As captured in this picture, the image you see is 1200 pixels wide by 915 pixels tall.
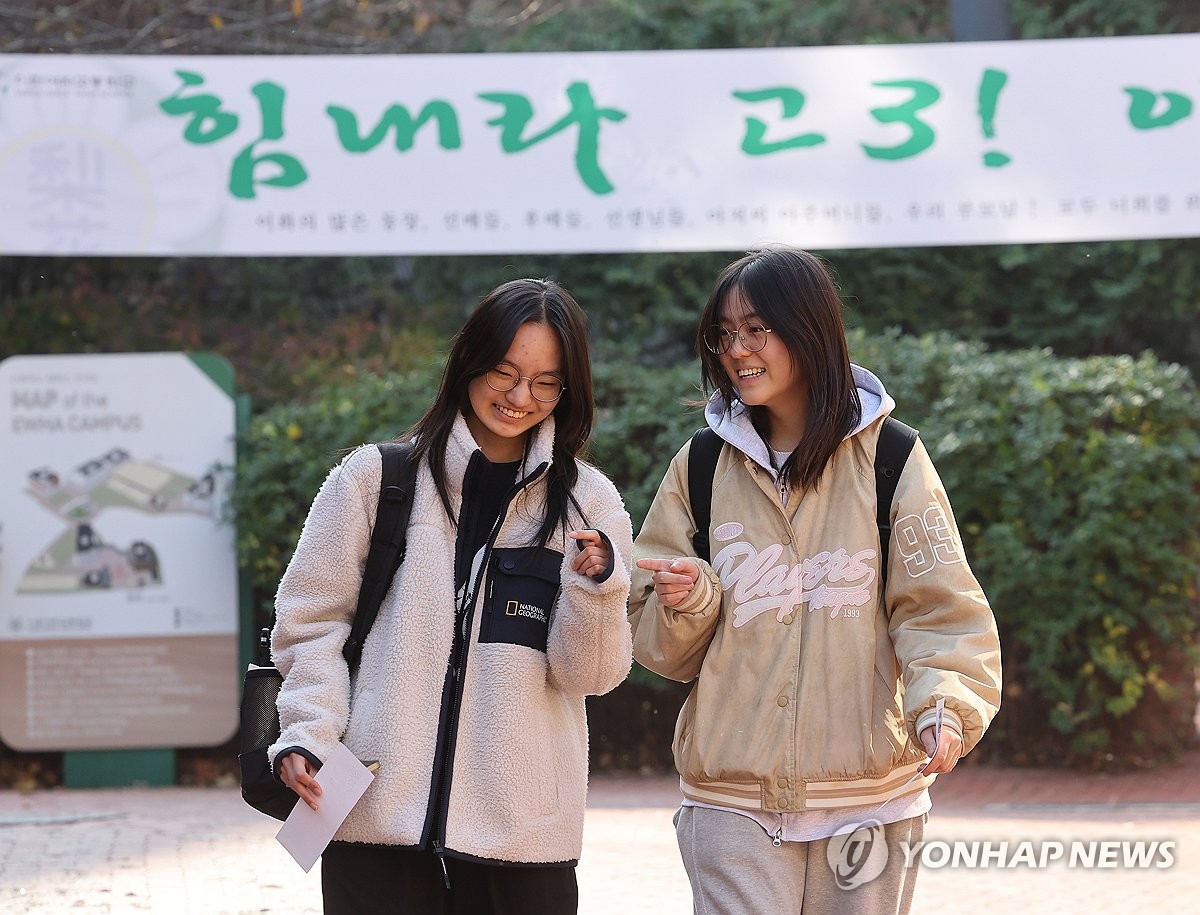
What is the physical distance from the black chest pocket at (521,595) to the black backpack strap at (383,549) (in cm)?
18

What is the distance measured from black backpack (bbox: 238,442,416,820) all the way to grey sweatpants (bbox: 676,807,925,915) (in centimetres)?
77

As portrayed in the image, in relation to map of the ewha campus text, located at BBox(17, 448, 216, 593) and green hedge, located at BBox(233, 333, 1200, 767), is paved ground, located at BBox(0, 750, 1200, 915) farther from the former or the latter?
map of the ewha campus text, located at BBox(17, 448, 216, 593)

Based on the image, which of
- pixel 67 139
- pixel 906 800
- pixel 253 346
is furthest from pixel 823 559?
pixel 253 346

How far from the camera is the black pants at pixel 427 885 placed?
272cm

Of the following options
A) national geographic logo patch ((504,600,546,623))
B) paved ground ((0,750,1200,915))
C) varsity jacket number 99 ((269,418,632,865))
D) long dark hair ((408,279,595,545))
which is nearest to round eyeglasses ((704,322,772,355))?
long dark hair ((408,279,595,545))

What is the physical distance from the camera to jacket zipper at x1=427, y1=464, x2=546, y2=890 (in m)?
2.66

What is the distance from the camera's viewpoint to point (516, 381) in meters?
2.85

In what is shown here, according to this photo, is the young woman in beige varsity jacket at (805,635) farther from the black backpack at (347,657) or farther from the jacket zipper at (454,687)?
the black backpack at (347,657)

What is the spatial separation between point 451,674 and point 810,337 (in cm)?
95

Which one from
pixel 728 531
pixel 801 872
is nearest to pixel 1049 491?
pixel 728 531

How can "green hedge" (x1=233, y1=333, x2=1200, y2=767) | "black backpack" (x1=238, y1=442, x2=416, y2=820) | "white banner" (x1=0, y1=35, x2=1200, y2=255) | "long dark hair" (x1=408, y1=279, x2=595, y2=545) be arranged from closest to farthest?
"black backpack" (x1=238, y1=442, x2=416, y2=820) < "long dark hair" (x1=408, y1=279, x2=595, y2=545) < "green hedge" (x1=233, y1=333, x2=1200, y2=767) < "white banner" (x1=0, y1=35, x2=1200, y2=255)

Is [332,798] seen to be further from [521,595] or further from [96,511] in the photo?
[96,511]

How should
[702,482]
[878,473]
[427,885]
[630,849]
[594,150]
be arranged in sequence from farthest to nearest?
[594,150] → [630,849] → [702,482] → [878,473] → [427,885]

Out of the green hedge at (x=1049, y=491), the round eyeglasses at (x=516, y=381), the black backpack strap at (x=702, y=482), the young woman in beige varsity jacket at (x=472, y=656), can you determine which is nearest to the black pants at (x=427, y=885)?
the young woman in beige varsity jacket at (x=472, y=656)
